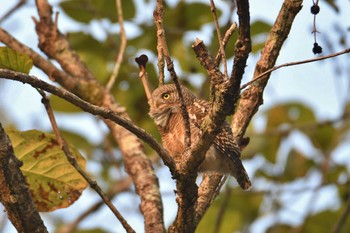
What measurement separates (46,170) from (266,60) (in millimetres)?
1297

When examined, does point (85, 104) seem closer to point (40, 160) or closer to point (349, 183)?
point (40, 160)

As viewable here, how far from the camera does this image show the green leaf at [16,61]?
3.32m

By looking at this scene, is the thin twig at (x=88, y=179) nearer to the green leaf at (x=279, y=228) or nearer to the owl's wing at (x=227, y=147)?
the owl's wing at (x=227, y=147)

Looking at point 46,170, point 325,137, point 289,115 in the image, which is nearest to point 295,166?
point 325,137

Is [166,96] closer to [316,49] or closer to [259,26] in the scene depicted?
[259,26]

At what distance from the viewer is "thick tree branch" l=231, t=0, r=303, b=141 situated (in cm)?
333

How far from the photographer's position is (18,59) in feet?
11.0

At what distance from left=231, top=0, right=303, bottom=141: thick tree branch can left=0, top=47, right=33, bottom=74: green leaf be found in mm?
1144

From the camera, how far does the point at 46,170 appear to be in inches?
151

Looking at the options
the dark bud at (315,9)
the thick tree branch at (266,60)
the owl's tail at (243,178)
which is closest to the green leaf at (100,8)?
the owl's tail at (243,178)

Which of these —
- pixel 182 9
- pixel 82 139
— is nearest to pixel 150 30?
pixel 182 9

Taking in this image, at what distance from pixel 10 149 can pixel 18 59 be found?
578 millimetres

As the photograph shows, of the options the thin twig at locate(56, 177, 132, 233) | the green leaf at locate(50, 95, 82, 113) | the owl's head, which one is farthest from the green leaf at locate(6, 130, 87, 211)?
the green leaf at locate(50, 95, 82, 113)

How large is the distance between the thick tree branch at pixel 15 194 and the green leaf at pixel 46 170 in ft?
2.61
